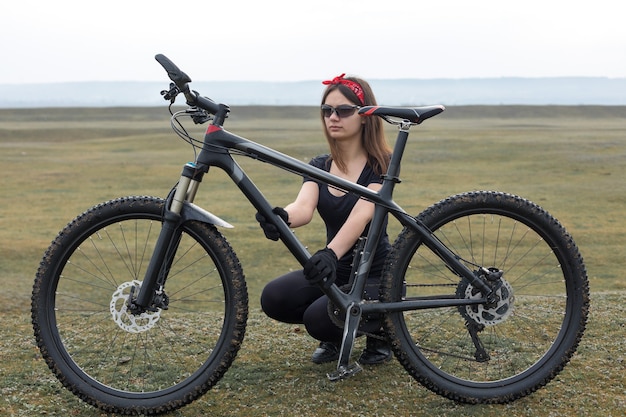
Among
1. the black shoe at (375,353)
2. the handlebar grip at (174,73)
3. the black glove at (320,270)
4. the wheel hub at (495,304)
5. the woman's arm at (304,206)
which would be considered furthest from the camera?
the black shoe at (375,353)

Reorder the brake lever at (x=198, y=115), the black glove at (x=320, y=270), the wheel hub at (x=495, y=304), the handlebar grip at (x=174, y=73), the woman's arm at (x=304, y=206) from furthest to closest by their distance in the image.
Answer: the woman's arm at (x=304, y=206) → the wheel hub at (x=495, y=304) → the black glove at (x=320, y=270) → the brake lever at (x=198, y=115) → the handlebar grip at (x=174, y=73)

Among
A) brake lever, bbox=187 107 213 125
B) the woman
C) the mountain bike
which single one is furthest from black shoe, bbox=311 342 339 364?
brake lever, bbox=187 107 213 125

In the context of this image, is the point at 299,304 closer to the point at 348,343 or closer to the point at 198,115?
the point at 348,343

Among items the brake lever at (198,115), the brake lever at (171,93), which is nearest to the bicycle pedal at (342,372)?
the brake lever at (198,115)

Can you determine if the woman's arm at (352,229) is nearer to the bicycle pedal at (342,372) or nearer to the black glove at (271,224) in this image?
the black glove at (271,224)

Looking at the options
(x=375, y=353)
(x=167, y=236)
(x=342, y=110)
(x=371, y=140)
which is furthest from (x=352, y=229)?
(x=167, y=236)

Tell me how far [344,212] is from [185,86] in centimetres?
128

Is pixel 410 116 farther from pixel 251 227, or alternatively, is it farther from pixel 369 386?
pixel 251 227

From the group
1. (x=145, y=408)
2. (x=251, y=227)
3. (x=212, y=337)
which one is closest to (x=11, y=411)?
(x=145, y=408)

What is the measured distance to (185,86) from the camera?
329 centimetres

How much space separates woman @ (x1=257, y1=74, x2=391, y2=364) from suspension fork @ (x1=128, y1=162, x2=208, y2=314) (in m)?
0.67

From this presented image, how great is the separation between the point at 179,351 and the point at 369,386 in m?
1.23

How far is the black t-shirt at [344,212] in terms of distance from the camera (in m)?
Answer: 4.09

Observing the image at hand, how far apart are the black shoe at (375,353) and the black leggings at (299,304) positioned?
196 millimetres
